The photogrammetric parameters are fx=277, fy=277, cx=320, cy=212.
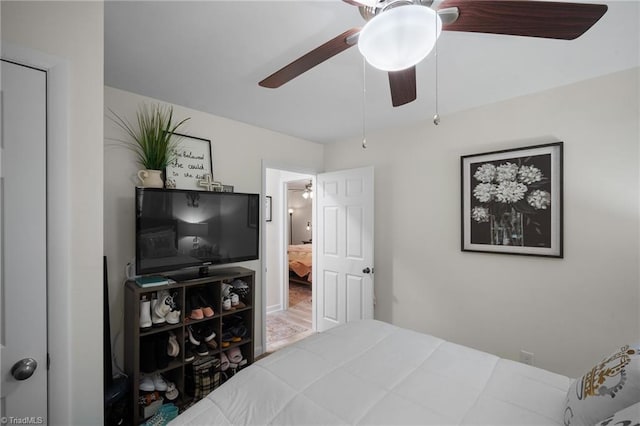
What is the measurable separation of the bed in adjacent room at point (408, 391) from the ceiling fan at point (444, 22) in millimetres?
1142

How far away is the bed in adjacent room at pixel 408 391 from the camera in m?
0.97

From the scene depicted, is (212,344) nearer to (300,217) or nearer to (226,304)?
(226,304)

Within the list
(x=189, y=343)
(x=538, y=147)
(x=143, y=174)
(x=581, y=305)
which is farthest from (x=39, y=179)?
(x=581, y=305)

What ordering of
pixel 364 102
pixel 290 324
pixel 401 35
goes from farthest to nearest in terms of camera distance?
pixel 290 324 < pixel 364 102 < pixel 401 35

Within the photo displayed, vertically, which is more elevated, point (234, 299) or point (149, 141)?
point (149, 141)

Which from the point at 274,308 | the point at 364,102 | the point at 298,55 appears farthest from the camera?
the point at 274,308

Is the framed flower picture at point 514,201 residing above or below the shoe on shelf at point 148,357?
above

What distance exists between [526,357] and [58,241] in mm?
3015

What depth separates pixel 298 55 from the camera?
1661 millimetres

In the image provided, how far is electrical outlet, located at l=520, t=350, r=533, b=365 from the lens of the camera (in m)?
2.17

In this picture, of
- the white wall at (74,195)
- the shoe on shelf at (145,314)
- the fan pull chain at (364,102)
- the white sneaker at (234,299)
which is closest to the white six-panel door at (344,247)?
the fan pull chain at (364,102)

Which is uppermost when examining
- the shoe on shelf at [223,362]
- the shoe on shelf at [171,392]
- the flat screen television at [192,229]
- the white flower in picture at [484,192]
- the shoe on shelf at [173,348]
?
the white flower in picture at [484,192]

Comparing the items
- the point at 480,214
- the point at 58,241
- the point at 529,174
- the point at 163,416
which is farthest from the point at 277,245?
the point at 58,241

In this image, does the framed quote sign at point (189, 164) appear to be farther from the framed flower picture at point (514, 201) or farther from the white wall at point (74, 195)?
the framed flower picture at point (514, 201)
